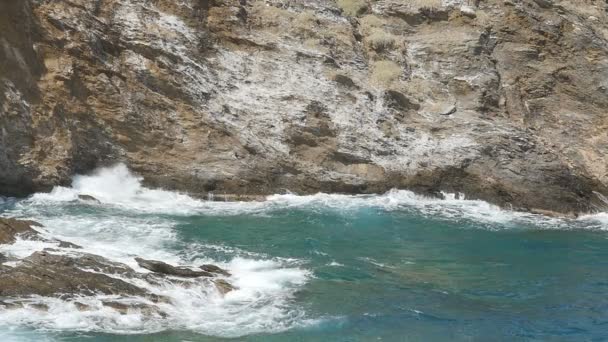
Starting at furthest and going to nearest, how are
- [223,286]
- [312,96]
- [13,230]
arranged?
1. [312,96]
2. [13,230]
3. [223,286]

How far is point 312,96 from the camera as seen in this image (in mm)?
21625

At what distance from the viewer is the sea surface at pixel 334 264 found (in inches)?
419

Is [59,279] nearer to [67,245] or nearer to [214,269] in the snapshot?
[67,245]

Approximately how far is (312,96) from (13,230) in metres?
10.8

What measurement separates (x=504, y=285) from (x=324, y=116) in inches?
361

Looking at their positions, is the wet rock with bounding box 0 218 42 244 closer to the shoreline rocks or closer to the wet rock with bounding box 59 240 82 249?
the shoreline rocks

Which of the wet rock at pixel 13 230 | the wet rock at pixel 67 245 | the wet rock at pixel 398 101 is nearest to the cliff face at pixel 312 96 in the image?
the wet rock at pixel 398 101

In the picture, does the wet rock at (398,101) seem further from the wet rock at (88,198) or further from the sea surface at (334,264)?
the wet rock at (88,198)

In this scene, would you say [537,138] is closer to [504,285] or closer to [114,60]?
[504,285]

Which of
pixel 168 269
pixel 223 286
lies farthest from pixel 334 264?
pixel 168 269

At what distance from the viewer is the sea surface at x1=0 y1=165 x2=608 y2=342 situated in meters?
10.6

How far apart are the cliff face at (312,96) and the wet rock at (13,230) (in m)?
4.65

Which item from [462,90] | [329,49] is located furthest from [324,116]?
[462,90]

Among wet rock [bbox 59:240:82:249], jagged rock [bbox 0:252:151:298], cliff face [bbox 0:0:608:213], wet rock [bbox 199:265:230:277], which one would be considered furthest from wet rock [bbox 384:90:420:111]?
jagged rock [bbox 0:252:151:298]
